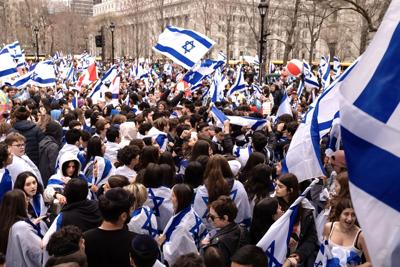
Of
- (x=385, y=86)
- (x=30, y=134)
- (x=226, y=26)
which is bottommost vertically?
(x=226, y=26)

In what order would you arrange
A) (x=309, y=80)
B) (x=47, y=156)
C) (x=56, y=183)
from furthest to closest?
(x=309, y=80), (x=47, y=156), (x=56, y=183)

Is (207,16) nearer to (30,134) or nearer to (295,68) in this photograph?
(295,68)

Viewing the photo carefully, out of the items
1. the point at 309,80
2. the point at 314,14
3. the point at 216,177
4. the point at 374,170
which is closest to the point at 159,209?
the point at 216,177

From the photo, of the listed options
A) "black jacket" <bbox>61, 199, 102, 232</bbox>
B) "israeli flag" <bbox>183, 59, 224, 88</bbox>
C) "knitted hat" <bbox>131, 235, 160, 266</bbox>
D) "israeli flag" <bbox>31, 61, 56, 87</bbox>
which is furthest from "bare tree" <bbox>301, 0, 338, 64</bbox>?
"knitted hat" <bbox>131, 235, 160, 266</bbox>

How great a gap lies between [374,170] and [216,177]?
3.08m

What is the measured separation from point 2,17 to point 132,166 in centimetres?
5789

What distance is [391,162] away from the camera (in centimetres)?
189

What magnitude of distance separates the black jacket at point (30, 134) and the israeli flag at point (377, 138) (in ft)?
21.7

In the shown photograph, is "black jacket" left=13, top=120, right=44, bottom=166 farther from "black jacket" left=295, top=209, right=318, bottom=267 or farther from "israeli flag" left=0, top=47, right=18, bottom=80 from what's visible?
"israeli flag" left=0, top=47, right=18, bottom=80

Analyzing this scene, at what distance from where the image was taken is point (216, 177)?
194 inches

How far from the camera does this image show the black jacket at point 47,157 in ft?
23.4

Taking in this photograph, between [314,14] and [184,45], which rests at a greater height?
[184,45]

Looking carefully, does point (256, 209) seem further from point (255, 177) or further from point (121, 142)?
point (121, 142)

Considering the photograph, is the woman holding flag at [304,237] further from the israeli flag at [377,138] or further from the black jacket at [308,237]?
the israeli flag at [377,138]
